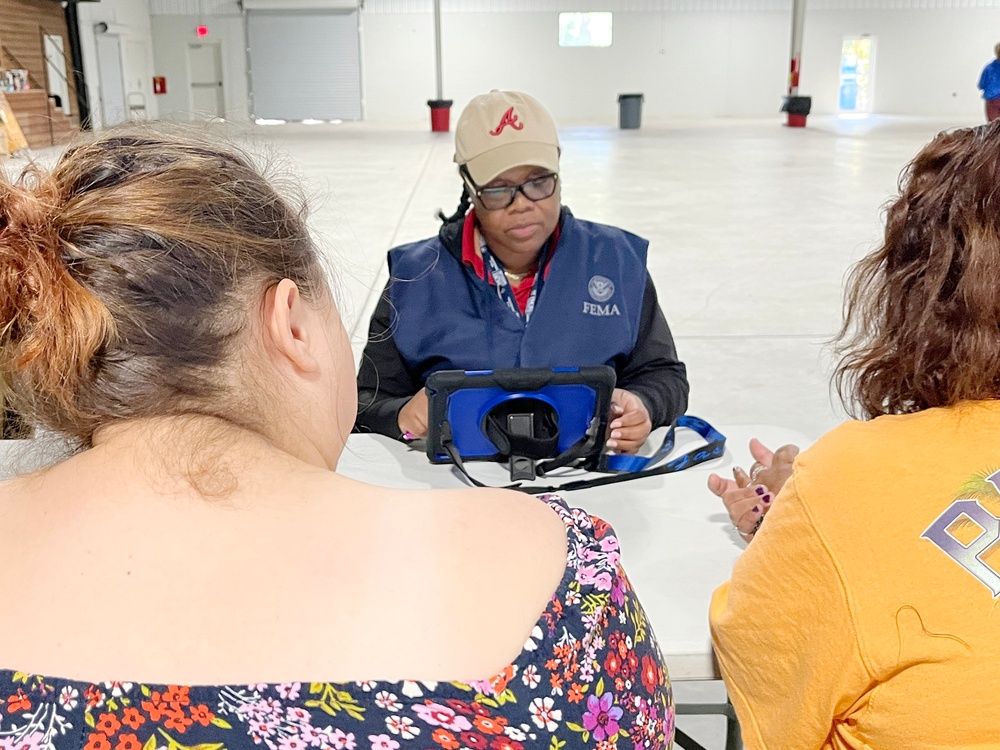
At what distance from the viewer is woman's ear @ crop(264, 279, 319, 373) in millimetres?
818

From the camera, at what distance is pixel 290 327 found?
85cm

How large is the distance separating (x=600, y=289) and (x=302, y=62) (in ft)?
64.8

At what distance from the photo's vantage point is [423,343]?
6.97 ft

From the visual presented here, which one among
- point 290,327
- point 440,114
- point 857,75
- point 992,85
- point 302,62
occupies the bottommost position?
point 290,327

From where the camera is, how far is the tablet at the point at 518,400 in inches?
64.3

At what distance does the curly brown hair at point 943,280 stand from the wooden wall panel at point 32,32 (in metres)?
15.5

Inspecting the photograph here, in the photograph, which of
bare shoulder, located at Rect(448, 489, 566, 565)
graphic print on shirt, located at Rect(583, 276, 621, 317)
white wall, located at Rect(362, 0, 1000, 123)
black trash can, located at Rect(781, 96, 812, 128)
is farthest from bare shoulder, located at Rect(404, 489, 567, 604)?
white wall, located at Rect(362, 0, 1000, 123)

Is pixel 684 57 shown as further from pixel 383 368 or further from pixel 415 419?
pixel 415 419

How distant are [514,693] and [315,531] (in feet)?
0.61

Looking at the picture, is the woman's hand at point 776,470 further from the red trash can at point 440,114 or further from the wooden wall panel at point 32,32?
the red trash can at point 440,114

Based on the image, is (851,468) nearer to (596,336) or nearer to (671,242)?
(596,336)

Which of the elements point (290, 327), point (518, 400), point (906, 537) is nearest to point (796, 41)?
point (518, 400)

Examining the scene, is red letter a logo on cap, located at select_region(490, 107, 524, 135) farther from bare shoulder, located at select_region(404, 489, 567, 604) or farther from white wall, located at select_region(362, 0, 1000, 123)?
white wall, located at select_region(362, 0, 1000, 123)

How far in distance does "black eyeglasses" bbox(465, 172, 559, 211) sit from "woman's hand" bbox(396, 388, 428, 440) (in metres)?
0.50
